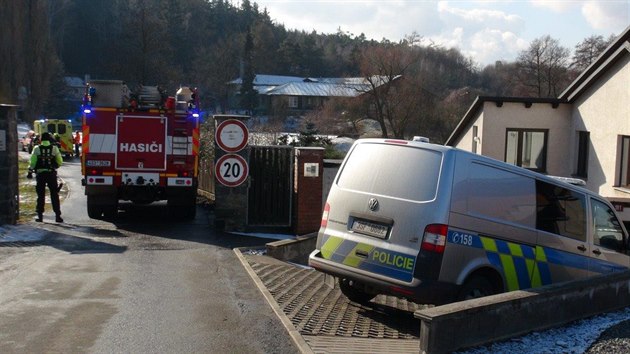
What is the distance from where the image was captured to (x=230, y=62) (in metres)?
87.2

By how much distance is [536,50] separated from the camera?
200 ft

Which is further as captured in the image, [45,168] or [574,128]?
[574,128]

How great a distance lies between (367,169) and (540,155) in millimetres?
16919

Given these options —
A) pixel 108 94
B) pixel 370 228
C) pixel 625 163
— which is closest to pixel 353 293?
pixel 370 228

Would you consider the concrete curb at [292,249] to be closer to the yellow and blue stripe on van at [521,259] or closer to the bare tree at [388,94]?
the yellow and blue stripe on van at [521,259]

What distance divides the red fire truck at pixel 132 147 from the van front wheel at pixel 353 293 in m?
7.00

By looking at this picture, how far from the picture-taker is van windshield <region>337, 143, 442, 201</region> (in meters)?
7.27

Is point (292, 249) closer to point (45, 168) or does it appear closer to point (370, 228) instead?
point (370, 228)

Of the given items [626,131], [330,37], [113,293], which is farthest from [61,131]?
[330,37]

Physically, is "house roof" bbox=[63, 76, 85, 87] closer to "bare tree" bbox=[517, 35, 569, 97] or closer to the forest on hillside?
the forest on hillside

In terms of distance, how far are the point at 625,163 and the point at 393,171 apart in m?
14.7

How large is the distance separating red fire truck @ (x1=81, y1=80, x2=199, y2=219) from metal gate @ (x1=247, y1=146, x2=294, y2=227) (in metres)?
1.48

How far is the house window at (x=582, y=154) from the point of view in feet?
73.9

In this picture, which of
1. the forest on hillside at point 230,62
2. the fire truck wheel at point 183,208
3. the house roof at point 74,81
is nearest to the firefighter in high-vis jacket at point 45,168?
the fire truck wheel at point 183,208
